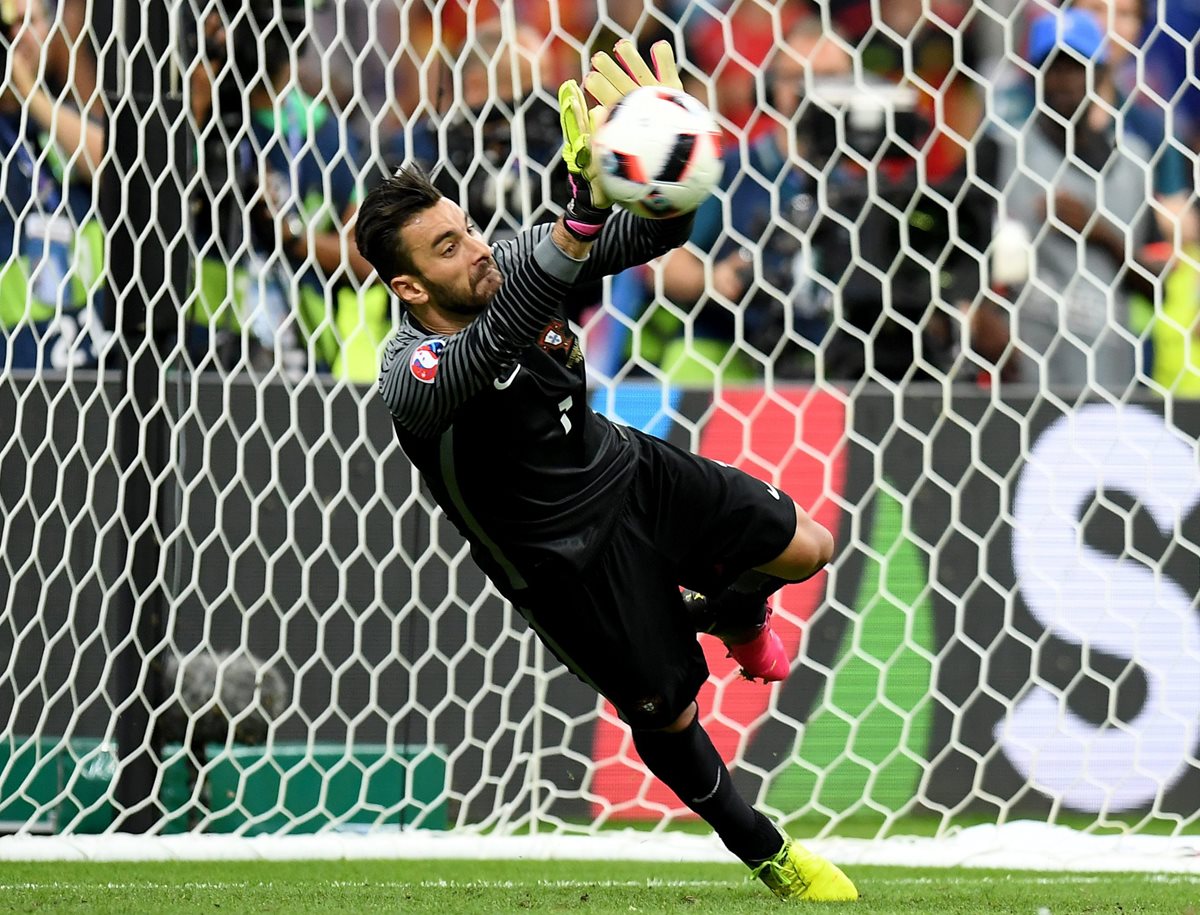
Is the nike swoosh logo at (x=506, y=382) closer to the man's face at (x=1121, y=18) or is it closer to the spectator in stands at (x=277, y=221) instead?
the spectator in stands at (x=277, y=221)

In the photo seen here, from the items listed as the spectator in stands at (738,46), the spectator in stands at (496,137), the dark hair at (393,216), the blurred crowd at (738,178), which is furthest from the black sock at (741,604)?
the spectator in stands at (738,46)

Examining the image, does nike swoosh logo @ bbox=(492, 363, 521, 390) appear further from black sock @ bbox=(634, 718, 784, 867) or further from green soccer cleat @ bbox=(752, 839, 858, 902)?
A: green soccer cleat @ bbox=(752, 839, 858, 902)

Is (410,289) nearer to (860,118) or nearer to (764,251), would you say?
(764,251)

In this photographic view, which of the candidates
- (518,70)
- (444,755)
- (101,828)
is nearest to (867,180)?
(518,70)

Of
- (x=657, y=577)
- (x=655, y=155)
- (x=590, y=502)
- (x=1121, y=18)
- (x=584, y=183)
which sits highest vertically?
(x=655, y=155)

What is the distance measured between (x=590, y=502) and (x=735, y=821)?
2.55 feet

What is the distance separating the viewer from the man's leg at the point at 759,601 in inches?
146

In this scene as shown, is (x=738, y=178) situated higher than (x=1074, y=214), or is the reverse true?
(x=1074, y=214)

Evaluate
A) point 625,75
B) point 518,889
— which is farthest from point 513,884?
point 625,75

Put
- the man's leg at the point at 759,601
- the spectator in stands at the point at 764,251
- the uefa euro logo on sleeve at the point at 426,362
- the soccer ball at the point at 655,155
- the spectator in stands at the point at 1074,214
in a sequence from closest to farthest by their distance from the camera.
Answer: the soccer ball at the point at 655,155
the uefa euro logo on sleeve at the point at 426,362
the man's leg at the point at 759,601
the spectator in stands at the point at 1074,214
the spectator in stands at the point at 764,251

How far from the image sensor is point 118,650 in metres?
4.84

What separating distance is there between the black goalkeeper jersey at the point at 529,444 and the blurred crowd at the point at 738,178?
65.8 inches

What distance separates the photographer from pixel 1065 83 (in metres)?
5.39

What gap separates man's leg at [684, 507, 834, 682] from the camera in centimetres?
371
